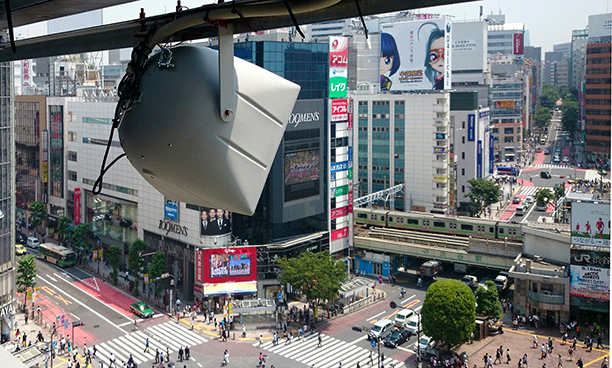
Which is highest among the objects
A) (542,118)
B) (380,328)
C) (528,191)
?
(542,118)

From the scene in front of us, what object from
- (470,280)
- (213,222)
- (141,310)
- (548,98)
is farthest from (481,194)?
(548,98)

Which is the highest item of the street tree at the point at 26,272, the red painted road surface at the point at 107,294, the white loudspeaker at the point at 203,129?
the white loudspeaker at the point at 203,129

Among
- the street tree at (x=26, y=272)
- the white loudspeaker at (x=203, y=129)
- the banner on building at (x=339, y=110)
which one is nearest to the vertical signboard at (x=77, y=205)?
the street tree at (x=26, y=272)

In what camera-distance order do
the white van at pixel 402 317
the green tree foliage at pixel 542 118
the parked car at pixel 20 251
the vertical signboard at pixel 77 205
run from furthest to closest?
the green tree foliage at pixel 542 118
the vertical signboard at pixel 77 205
the parked car at pixel 20 251
the white van at pixel 402 317

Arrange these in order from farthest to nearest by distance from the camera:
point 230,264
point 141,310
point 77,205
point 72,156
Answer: point 72,156 → point 77,205 → point 230,264 → point 141,310

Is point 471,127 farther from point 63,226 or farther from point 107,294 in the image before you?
point 107,294

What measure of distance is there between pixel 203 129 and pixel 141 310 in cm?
2564

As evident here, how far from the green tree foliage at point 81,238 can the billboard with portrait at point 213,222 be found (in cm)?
924

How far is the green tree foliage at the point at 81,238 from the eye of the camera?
34.0m

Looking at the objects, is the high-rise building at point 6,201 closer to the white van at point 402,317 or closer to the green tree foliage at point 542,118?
the white van at point 402,317

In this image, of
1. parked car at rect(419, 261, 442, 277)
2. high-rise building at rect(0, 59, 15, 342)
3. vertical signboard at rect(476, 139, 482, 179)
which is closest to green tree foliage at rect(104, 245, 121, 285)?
high-rise building at rect(0, 59, 15, 342)

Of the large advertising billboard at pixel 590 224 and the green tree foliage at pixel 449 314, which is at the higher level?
the large advertising billboard at pixel 590 224

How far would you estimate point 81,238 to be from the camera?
3400cm

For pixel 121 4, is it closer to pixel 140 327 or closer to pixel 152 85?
pixel 152 85
